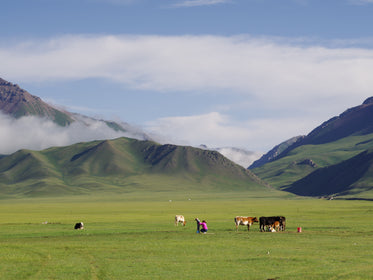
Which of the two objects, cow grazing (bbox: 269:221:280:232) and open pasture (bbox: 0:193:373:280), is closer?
open pasture (bbox: 0:193:373:280)

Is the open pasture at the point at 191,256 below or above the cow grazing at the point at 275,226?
below

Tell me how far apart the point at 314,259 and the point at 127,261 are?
39.7 feet

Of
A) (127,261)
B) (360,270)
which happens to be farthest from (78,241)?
(360,270)

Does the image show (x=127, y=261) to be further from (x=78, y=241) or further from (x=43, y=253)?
(x=78, y=241)

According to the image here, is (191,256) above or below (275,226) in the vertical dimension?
below

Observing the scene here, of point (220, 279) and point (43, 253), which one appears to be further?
point (43, 253)

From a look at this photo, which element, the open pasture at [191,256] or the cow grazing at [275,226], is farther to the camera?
the cow grazing at [275,226]

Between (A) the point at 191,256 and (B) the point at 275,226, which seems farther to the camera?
(B) the point at 275,226

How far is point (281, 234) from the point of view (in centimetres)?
4969

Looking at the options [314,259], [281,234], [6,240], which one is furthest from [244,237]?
[6,240]

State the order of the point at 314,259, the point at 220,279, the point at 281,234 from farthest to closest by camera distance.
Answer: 1. the point at 281,234
2. the point at 314,259
3. the point at 220,279

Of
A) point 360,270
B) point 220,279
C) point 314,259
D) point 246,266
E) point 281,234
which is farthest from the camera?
point 281,234

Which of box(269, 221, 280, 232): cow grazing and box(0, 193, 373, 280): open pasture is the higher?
box(269, 221, 280, 232): cow grazing

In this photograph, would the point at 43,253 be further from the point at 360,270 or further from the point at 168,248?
the point at 360,270
